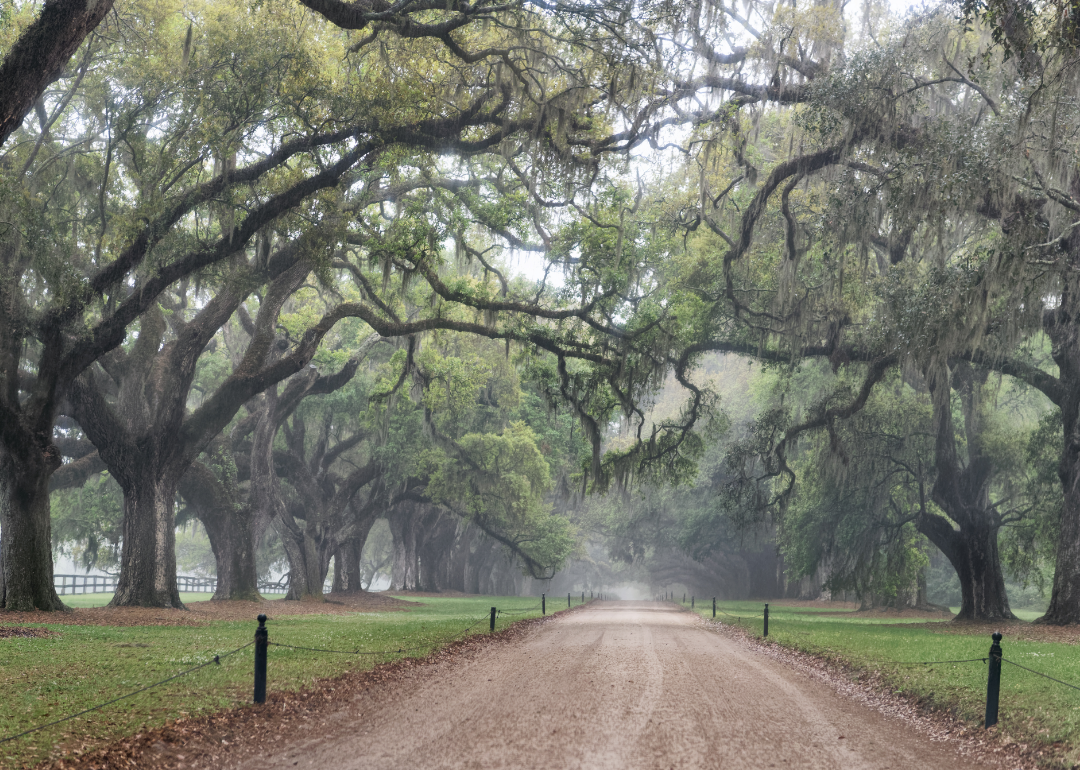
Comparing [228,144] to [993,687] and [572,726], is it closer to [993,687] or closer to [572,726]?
[572,726]

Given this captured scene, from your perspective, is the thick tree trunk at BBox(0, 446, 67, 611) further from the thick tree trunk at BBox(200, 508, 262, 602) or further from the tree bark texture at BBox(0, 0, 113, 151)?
the tree bark texture at BBox(0, 0, 113, 151)

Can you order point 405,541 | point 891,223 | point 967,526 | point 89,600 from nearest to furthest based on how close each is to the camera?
1. point 891,223
2. point 967,526
3. point 89,600
4. point 405,541

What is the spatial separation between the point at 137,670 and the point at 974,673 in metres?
10.8

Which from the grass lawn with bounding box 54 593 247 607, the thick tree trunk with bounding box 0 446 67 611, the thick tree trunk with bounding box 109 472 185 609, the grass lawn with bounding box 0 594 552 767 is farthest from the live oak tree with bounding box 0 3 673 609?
the grass lawn with bounding box 54 593 247 607

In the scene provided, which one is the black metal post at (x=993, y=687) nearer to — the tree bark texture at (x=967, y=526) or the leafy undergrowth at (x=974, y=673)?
the leafy undergrowth at (x=974, y=673)

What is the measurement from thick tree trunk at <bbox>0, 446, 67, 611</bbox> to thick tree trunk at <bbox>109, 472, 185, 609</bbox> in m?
3.31

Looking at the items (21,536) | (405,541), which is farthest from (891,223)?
(405,541)

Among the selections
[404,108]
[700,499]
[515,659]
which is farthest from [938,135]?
[700,499]

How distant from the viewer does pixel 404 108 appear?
656 inches

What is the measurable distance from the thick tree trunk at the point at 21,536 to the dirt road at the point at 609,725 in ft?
33.1

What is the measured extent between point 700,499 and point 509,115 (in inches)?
1465

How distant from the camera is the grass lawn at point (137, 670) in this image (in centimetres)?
732

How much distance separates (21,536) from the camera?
17312 millimetres

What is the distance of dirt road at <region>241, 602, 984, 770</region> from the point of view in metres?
6.93
